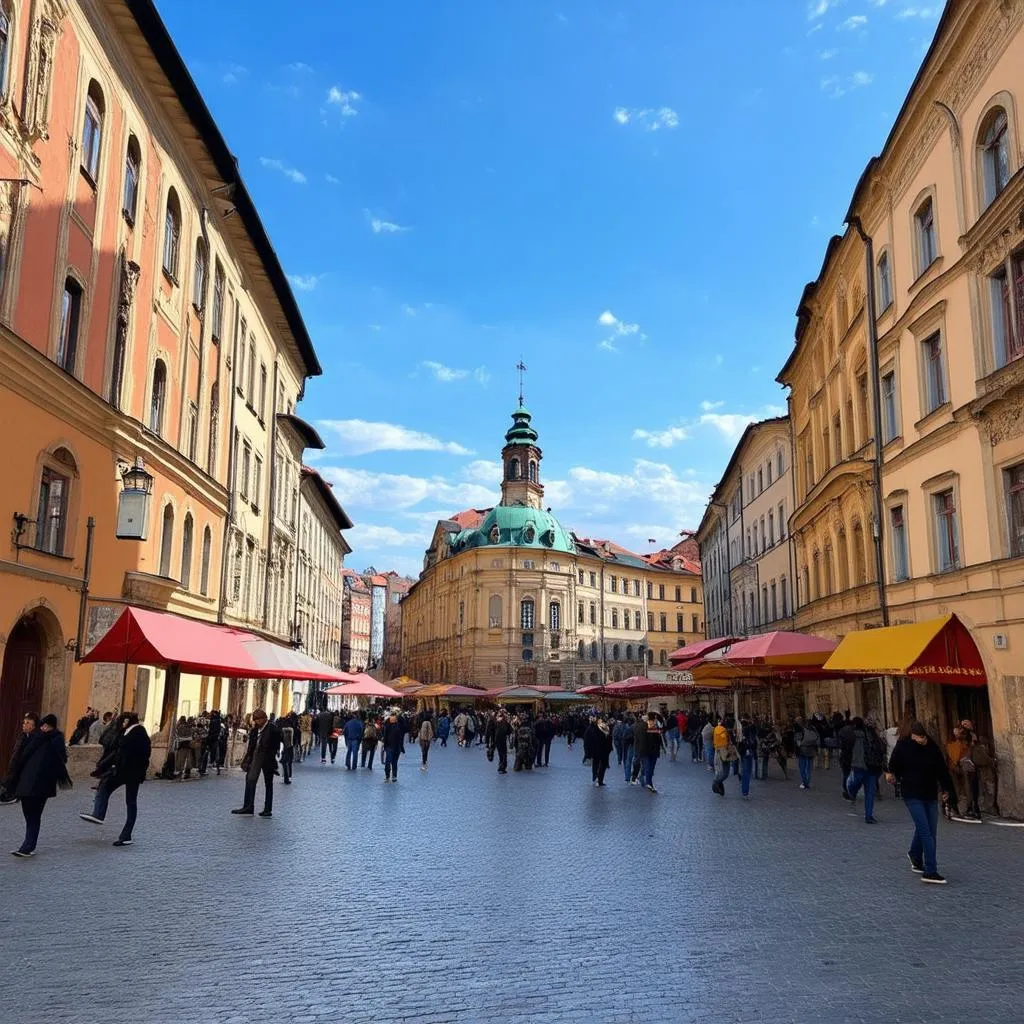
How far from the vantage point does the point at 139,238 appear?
907 inches

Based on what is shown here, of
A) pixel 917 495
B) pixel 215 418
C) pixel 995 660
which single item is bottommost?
pixel 995 660

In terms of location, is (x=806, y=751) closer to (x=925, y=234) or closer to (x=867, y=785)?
(x=867, y=785)

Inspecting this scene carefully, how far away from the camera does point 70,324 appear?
19.8m

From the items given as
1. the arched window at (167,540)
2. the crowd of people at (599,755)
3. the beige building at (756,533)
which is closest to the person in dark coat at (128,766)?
the crowd of people at (599,755)

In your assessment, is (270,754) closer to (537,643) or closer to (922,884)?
(922,884)

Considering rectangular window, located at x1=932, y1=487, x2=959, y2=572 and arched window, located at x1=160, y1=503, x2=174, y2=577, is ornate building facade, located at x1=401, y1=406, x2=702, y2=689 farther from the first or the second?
rectangular window, located at x1=932, y1=487, x2=959, y2=572

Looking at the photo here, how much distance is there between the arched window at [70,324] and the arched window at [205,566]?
1074 cm

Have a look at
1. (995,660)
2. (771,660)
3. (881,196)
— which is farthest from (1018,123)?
(771,660)

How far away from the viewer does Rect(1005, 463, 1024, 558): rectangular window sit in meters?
16.9

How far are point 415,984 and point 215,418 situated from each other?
25947 mm

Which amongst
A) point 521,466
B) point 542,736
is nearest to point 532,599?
point 521,466

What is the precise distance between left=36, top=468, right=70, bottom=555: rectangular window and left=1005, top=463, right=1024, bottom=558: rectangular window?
58.8ft

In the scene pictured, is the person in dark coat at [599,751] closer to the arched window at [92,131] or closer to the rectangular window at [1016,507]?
the rectangular window at [1016,507]

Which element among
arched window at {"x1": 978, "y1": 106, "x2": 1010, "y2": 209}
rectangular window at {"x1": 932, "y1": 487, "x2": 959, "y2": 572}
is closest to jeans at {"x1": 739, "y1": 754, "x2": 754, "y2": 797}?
rectangular window at {"x1": 932, "y1": 487, "x2": 959, "y2": 572}
